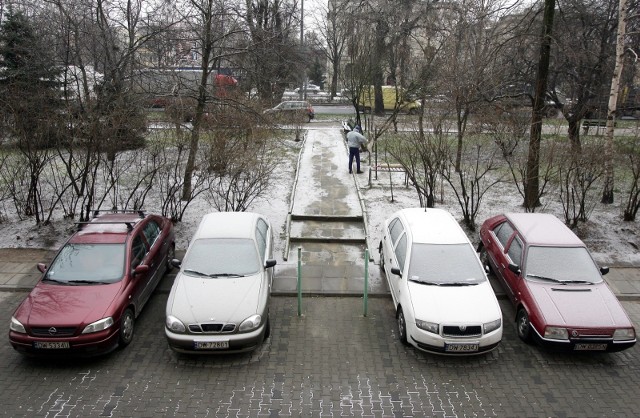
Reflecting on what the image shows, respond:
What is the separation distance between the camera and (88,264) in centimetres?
788

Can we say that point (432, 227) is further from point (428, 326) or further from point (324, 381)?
point (324, 381)

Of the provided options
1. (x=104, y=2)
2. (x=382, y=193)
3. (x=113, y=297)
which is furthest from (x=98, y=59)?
(x=113, y=297)

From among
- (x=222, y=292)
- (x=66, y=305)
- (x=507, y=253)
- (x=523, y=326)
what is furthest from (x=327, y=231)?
(x=66, y=305)

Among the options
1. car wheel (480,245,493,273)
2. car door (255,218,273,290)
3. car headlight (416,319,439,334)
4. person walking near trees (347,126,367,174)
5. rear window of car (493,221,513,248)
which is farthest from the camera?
person walking near trees (347,126,367,174)

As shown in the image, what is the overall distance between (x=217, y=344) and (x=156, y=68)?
997 centimetres

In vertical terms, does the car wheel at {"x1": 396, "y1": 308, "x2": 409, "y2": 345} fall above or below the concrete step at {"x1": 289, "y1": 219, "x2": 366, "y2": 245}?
below

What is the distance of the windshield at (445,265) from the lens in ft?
25.1

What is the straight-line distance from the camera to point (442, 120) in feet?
44.3

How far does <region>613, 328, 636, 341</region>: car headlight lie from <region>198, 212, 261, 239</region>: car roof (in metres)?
5.70

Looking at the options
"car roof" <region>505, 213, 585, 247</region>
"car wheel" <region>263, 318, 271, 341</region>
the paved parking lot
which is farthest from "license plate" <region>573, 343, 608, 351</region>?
"car wheel" <region>263, 318, 271, 341</region>

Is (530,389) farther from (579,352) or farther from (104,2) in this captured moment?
(104,2)

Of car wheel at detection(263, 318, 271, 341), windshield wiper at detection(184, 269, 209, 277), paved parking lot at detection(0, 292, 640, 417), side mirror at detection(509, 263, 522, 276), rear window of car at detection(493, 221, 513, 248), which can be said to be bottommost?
paved parking lot at detection(0, 292, 640, 417)

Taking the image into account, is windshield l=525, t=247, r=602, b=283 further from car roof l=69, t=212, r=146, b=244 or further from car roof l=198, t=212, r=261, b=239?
car roof l=69, t=212, r=146, b=244

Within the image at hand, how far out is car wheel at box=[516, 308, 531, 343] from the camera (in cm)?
749
